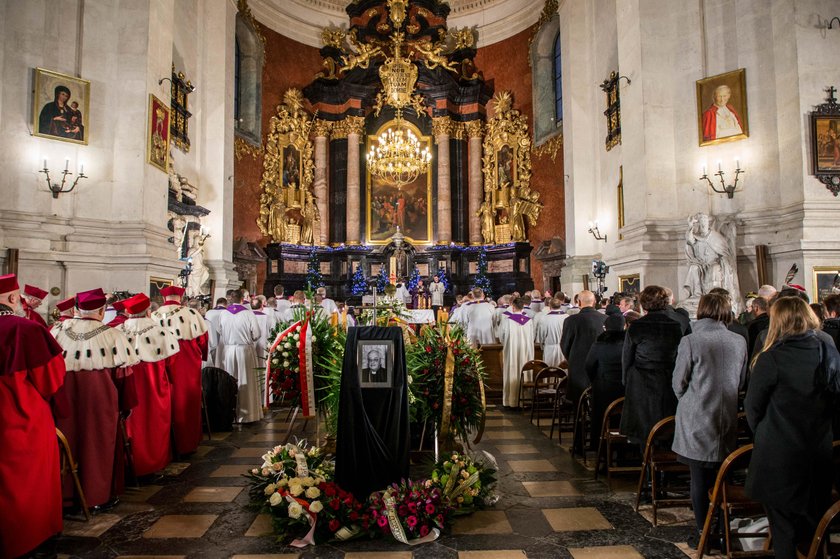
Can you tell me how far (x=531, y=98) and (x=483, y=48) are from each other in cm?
375

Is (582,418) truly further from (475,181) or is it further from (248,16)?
(248,16)

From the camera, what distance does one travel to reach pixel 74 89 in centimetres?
977

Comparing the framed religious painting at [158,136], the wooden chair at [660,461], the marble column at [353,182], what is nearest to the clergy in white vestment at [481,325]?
the wooden chair at [660,461]

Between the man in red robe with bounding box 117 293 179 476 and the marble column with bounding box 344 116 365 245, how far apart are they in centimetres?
1599

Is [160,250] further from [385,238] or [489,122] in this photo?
[489,122]

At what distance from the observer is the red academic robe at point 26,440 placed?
3.47 m

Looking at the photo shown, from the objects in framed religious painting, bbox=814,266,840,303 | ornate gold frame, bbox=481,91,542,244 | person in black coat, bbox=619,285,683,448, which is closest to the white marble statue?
framed religious painting, bbox=814,266,840,303

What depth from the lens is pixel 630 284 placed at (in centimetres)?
1141

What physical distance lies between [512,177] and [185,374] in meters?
16.6

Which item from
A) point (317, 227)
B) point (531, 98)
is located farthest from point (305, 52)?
point (531, 98)

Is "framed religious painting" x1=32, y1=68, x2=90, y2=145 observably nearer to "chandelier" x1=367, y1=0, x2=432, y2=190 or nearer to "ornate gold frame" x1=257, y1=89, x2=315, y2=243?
"chandelier" x1=367, y1=0, x2=432, y2=190

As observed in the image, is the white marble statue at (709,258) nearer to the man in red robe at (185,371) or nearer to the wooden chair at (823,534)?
the wooden chair at (823,534)

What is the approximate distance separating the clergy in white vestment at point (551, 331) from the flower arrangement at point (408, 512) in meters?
5.45

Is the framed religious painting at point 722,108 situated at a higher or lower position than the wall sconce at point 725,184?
higher
